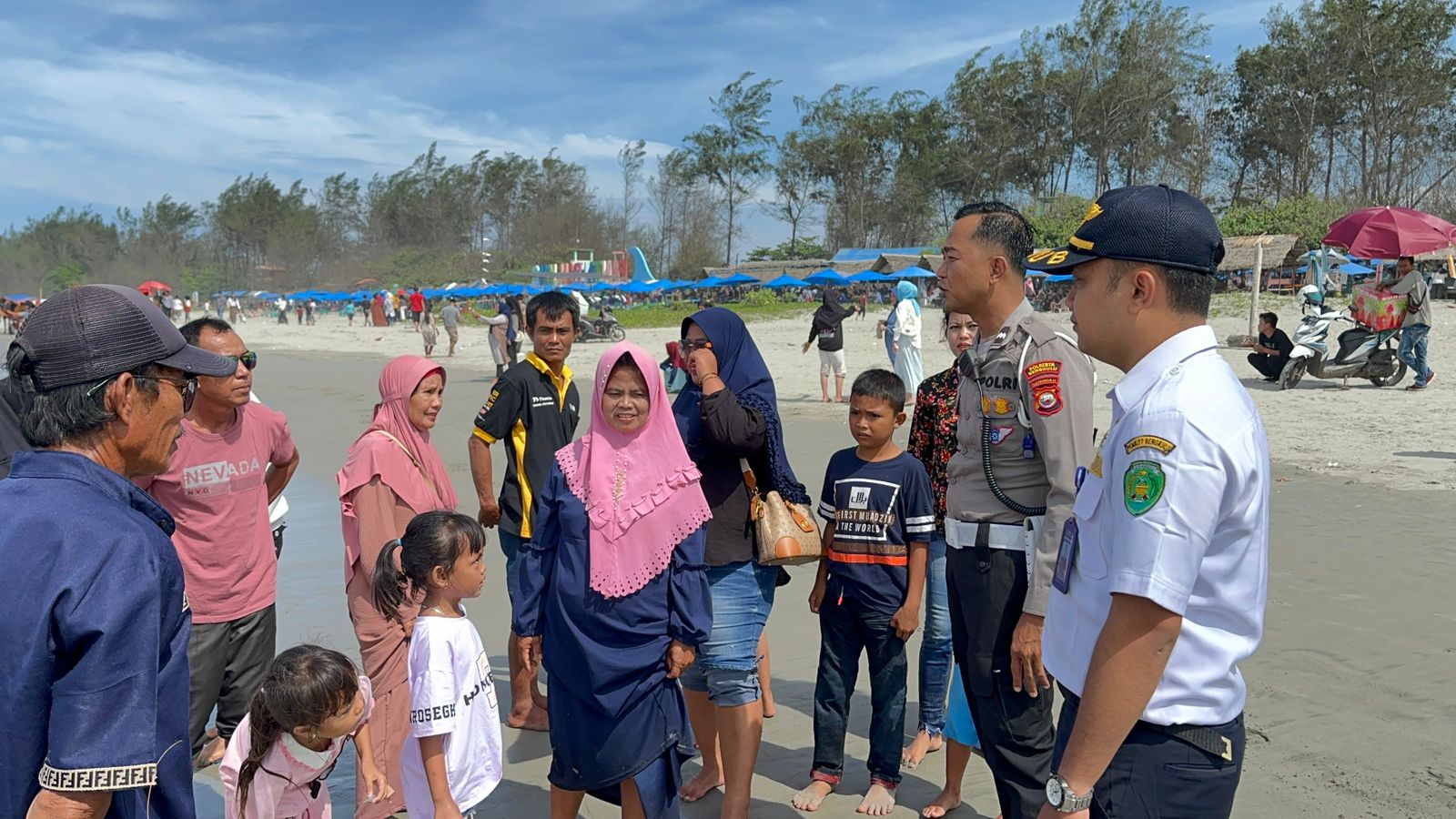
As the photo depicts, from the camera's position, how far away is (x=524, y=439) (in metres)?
4.72

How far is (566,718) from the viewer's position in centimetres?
320

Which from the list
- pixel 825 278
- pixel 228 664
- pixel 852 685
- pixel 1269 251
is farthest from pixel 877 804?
pixel 825 278

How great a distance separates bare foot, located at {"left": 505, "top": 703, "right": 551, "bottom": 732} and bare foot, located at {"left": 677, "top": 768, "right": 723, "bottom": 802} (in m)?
0.92

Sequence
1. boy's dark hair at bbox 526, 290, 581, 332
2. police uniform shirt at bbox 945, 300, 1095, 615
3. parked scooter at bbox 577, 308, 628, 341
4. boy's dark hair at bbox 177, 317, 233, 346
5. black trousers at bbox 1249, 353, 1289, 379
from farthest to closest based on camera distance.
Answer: parked scooter at bbox 577, 308, 628, 341
black trousers at bbox 1249, 353, 1289, 379
boy's dark hair at bbox 526, 290, 581, 332
boy's dark hair at bbox 177, 317, 233, 346
police uniform shirt at bbox 945, 300, 1095, 615

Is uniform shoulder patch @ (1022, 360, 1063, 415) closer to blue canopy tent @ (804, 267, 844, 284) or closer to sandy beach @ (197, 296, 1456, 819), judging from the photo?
sandy beach @ (197, 296, 1456, 819)

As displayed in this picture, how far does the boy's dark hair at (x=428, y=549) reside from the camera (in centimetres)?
305

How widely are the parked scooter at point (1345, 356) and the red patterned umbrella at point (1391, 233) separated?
3.35 feet

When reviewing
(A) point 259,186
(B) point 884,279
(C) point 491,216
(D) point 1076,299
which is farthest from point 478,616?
(A) point 259,186

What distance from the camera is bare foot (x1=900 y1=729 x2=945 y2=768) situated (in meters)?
4.16

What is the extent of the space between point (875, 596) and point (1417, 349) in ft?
41.8

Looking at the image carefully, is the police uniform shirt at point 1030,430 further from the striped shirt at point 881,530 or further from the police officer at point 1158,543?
the police officer at point 1158,543

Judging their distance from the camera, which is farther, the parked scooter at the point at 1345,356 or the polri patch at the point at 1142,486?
the parked scooter at the point at 1345,356

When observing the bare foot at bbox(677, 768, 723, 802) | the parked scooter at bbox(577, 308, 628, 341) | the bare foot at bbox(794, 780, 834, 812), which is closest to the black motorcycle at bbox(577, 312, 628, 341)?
the parked scooter at bbox(577, 308, 628, 341)

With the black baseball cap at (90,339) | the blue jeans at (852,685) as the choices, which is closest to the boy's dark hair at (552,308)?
the blue jeans at (852,685)
